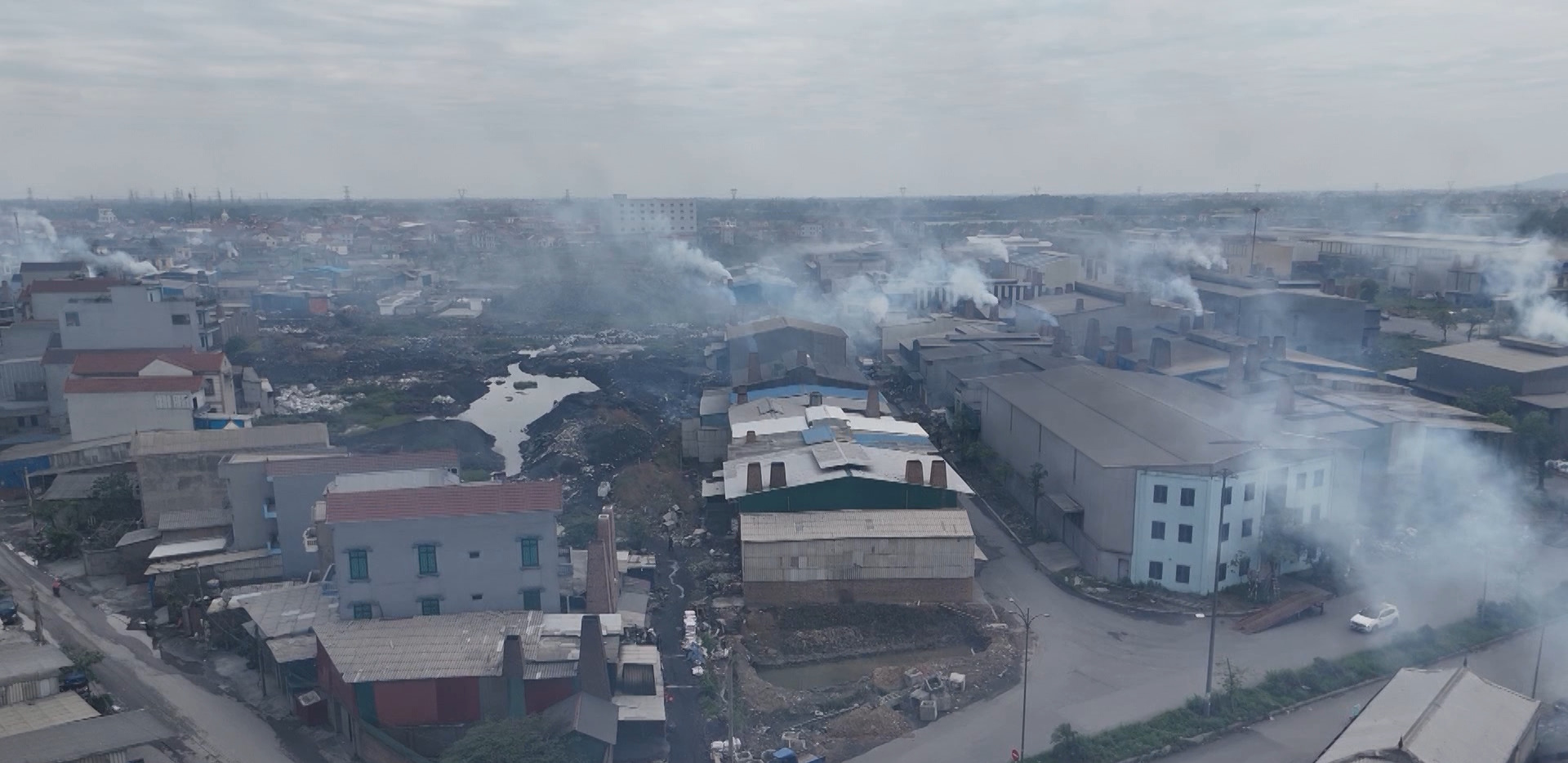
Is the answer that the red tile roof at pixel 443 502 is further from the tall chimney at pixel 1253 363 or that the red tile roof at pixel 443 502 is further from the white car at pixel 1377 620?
the tall chimney at pixel 1253 363

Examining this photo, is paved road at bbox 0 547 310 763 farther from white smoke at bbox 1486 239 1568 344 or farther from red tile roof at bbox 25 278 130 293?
white smoke at bbox 1486 239 1568 344

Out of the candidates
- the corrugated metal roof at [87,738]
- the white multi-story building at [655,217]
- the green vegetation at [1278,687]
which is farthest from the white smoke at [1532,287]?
the white multi-story building at [655,217]

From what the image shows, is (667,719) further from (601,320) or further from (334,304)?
(334,304)

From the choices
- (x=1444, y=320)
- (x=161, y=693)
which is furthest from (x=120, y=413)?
(x=1444, y=320)

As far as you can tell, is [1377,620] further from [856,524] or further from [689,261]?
[689,261]

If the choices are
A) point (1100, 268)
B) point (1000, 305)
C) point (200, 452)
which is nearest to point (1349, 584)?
point (200, 452)
